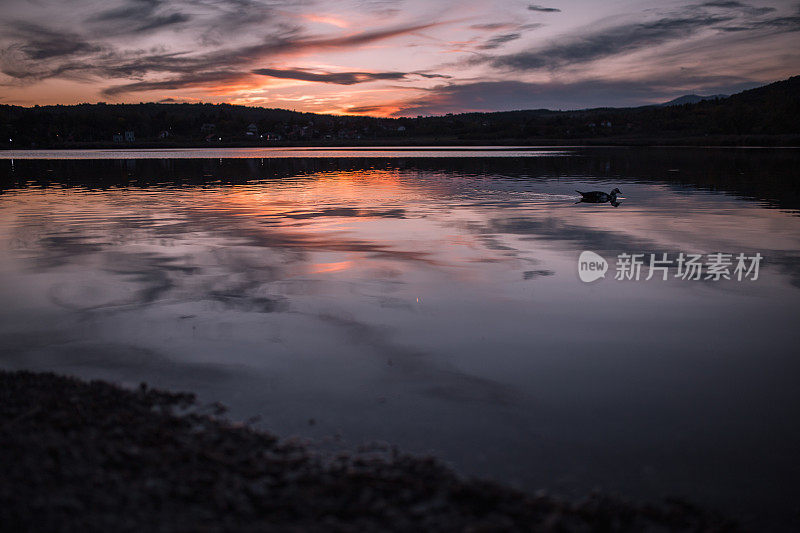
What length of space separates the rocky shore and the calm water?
50 centimetres

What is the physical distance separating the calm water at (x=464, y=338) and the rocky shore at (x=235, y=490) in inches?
19.8

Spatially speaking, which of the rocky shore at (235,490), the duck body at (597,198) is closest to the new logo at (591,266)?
the rocky shore at (235,490)

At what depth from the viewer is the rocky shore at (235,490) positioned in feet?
14.6

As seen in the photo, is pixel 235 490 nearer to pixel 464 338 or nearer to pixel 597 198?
pixel 464 338

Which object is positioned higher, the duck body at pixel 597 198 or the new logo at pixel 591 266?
the duck body at pixel 597 198

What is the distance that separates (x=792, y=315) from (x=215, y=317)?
1043 cm

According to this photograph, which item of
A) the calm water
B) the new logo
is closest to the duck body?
the calm water

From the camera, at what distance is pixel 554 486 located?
17.7 ft

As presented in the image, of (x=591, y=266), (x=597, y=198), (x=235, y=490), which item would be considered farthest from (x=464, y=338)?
(x=597, y=198)

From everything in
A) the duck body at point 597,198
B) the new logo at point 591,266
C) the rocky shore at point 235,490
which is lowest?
the rocky shore at point 235,490

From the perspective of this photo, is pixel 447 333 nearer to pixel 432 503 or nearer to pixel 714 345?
pixel 714 345

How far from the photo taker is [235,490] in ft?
16.0

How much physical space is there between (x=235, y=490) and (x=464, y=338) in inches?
203

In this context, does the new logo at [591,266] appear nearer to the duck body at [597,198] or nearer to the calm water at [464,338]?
the calm water at [464,338]
